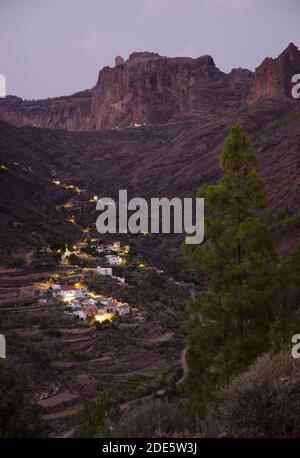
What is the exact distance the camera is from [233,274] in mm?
10273

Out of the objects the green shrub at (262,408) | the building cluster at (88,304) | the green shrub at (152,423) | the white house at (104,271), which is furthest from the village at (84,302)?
the green shrub at (262,408)

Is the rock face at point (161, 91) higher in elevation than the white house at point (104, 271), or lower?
higher

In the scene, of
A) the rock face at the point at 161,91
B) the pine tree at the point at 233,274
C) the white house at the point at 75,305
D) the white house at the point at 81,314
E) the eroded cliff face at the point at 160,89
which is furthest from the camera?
the eroded cliff face at the point at 160,89

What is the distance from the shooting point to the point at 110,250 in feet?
159

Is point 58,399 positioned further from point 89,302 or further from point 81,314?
point 89,302

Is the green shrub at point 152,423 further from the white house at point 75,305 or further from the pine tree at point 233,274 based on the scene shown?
the white house at point 75,305

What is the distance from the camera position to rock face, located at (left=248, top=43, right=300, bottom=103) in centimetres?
9888

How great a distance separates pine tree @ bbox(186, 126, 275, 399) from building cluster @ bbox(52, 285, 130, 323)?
16.0 meters

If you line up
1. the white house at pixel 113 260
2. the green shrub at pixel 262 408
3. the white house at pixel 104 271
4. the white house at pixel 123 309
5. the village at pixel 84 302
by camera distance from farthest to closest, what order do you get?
1. the white house at pixel 113 260
2. the white house at pixel 104 271
3. the white house at pixel 123 309
4. the village at pixel 84 302
5. the green shrub at pixel 262 408

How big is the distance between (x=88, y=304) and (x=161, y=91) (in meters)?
114

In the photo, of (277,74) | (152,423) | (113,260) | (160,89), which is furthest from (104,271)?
(160,89)

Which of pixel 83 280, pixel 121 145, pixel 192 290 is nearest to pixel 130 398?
pixel 83 280

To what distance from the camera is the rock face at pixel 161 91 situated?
105156 millimetres

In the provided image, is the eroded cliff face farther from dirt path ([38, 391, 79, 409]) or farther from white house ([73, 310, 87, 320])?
dirt path ([38, 391, 79, 409])
